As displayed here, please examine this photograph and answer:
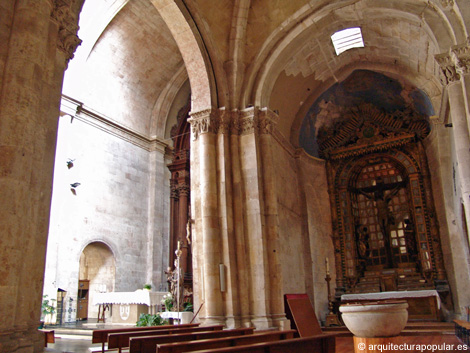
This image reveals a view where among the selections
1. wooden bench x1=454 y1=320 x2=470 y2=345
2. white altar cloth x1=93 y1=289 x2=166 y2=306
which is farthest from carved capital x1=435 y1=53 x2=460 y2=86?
white altar cloth x1=93 y1=289 x2=166 y2=306

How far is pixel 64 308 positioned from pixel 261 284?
22.3 ft

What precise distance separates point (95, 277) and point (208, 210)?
736cm

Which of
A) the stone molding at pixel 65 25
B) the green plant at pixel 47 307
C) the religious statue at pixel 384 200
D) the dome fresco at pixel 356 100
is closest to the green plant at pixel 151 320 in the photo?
the green plant at pixel 47 307

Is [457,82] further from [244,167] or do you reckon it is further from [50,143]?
[50,143]

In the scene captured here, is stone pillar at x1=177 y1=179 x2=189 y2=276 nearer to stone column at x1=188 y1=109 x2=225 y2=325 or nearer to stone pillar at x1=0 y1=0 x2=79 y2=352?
stone column at x1=188 y1=109 x2=225 y2=325

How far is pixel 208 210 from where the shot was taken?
1048cm

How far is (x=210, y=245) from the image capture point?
33.6ft

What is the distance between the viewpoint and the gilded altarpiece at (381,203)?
558 inches

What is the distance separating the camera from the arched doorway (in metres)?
15.0

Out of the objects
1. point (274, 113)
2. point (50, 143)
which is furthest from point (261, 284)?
point (50, 143)

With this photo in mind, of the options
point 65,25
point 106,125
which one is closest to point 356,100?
point 106,125

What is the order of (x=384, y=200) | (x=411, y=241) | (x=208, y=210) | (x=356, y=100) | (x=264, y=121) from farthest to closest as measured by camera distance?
(x=356, y=100)
(x=384, y=200)
(x=411, y=241)
(x=264, y=121)
(x=208, y=210)

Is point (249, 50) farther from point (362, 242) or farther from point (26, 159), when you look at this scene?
point (26, 159)

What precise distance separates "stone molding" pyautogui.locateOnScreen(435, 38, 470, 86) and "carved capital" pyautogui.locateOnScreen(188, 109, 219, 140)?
5.62 metres
